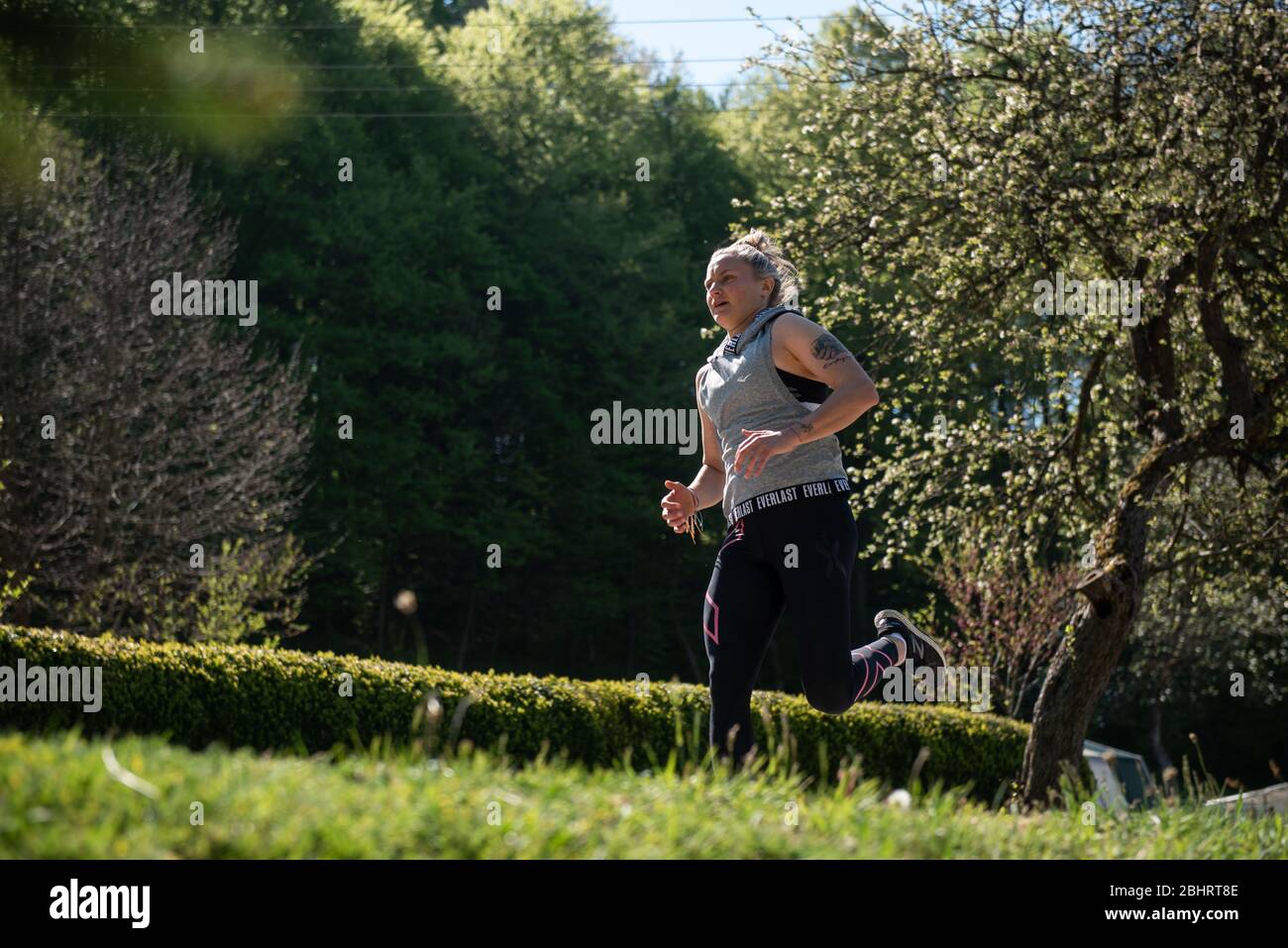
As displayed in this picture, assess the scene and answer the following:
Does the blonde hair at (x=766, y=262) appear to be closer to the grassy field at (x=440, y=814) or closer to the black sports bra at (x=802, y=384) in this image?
the black sports bra at (x=802, y=384)

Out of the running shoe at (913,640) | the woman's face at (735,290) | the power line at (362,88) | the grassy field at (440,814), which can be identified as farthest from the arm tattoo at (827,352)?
the power line at (362,88)

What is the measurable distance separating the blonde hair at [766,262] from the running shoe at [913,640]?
1.51m

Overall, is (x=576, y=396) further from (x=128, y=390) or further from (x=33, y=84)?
(x=128, y=390)

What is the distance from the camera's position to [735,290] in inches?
224

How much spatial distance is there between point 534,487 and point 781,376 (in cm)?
2835

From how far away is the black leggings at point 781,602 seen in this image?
517cm

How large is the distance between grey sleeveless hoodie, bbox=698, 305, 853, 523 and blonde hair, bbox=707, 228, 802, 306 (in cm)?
19

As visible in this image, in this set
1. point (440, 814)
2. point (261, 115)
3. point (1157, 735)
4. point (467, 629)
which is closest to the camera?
point (440, 814)

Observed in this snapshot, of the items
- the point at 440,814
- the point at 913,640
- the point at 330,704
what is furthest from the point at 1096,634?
the point at 440,814

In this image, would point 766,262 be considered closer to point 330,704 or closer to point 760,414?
point 760,414

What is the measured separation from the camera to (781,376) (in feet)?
17.9

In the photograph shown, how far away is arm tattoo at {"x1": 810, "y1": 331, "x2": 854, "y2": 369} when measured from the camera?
208 inches

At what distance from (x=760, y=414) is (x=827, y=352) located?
374 mm

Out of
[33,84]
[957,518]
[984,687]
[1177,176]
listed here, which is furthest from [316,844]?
[33,84]
